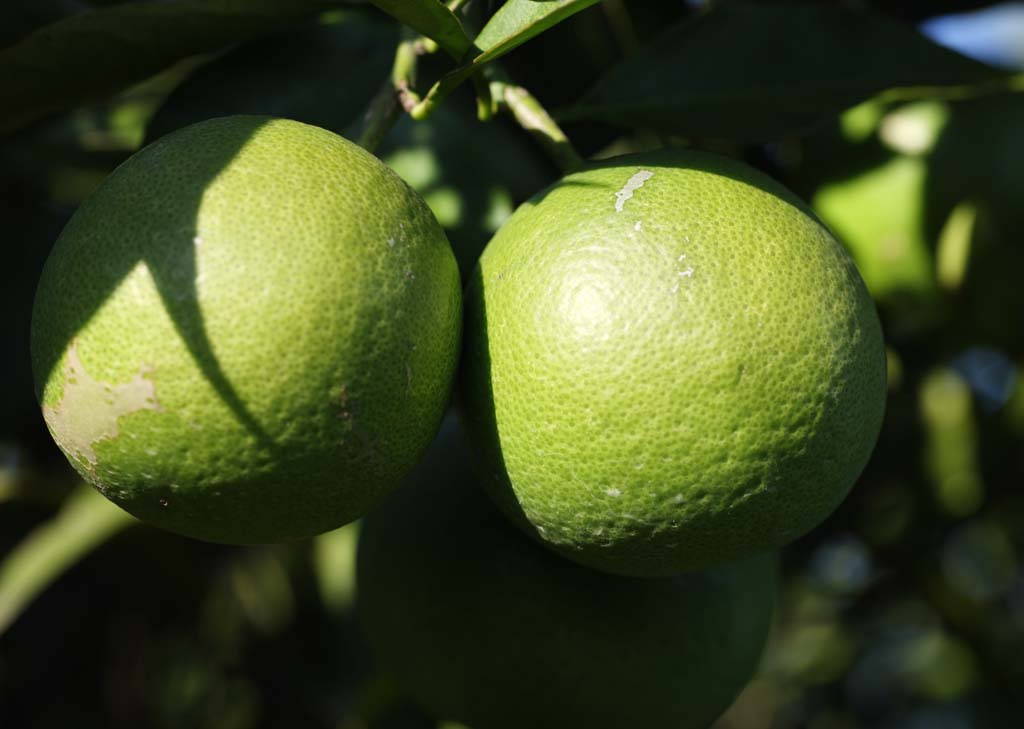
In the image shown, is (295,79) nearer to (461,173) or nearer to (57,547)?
(461,173)

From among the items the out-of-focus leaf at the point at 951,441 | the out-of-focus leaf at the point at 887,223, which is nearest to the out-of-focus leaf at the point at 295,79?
the out-of-focus leaf at the point at 887,223

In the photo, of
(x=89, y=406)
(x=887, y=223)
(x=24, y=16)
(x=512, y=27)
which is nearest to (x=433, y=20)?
(x=512, y=27)

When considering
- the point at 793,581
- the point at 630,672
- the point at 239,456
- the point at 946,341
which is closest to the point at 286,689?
the point at 793,581

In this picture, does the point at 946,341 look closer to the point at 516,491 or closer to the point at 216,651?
the point at 516,491

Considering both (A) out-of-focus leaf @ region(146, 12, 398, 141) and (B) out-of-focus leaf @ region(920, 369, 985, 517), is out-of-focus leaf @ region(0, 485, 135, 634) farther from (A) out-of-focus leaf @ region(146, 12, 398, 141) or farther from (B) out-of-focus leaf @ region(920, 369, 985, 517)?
(B) out-of-focus leaf @ region(920, 369, 985, 517)

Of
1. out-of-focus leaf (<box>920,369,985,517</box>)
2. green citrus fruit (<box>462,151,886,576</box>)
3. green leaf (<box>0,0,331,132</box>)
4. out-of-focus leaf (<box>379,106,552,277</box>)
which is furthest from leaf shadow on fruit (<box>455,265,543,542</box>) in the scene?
out-of-focus leaf (<box>920,369,985,517</box>)

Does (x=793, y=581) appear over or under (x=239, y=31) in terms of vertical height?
under

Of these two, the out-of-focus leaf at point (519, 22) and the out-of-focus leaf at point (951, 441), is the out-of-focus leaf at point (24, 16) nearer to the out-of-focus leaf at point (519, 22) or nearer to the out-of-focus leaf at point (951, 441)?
the out-of-focus leaf at point (519, 22)
